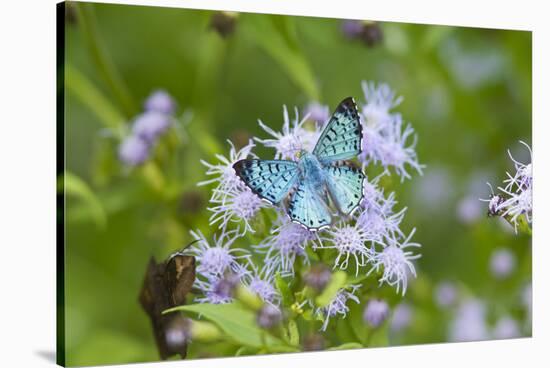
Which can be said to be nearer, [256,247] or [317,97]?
[256,247]

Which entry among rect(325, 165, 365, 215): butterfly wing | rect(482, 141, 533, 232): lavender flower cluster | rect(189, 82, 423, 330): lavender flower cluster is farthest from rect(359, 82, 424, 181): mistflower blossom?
rect(482, 141, 533, 232): lavender flower cluster

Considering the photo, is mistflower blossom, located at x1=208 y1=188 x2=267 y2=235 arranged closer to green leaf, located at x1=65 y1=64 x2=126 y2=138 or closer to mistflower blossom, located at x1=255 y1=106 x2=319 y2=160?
mistflower blossom, located at x1=255 y1=106 x2=319 y2=160

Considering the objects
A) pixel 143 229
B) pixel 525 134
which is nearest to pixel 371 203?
pixel 143 229

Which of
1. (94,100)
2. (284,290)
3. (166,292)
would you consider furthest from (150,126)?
(284,290)

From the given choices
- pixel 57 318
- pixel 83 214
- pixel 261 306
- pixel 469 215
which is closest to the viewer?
pixel 261 306

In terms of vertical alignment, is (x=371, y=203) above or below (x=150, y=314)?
above

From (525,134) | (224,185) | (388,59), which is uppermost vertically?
(388,59)

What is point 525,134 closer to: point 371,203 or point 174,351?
point 371,203

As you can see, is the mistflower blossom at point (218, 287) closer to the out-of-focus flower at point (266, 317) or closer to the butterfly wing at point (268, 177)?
the out-of-focus flower at point (266, 317)
